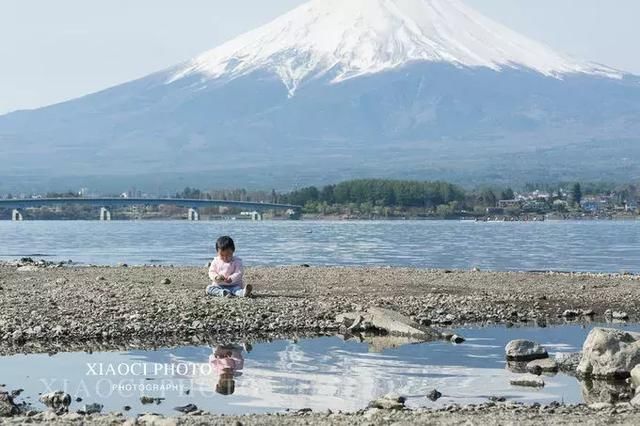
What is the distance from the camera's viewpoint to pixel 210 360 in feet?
47.5

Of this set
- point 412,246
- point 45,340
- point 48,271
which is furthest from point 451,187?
point 45,340

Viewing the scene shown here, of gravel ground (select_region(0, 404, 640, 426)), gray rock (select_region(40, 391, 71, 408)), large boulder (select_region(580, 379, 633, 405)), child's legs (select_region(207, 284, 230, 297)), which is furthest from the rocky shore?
gray rock (select_region(40, 391, 71, 408))

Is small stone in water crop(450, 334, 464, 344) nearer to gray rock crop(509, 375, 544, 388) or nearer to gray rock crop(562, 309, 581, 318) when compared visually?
gray rock crop(509, 375, 544, 388)

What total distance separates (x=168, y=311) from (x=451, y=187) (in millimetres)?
122091

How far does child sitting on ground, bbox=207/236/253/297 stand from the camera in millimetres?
19016

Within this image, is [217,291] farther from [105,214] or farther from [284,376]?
[105,214]

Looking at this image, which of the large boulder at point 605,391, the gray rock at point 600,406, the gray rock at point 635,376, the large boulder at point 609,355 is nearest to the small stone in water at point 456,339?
the large boulder at point 609,355

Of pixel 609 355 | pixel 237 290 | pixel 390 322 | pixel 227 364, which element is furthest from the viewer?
pixel 237 290

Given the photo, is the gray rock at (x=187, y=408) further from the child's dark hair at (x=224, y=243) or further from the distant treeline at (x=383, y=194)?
the distant treeline at (x=383, y=194)

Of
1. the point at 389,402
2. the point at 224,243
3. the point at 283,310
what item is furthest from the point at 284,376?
the point at 224,243

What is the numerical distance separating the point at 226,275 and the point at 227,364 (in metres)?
4.97

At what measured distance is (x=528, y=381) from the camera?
13.3 meters

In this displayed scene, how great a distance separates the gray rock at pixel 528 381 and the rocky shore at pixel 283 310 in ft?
2.14

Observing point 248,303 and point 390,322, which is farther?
point 248,303
